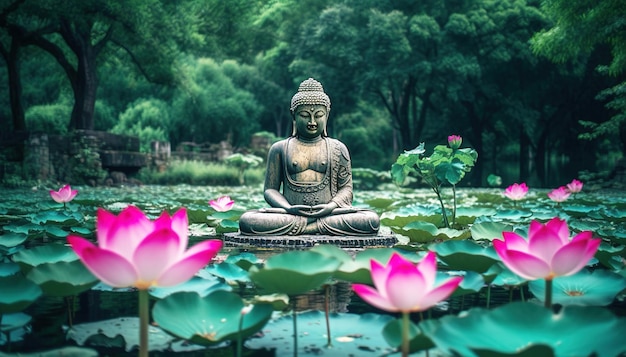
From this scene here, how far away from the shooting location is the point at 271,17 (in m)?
30.2

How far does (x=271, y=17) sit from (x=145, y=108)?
27.5 ft

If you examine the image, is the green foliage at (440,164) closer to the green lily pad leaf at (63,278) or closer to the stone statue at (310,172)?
the stone statue at (310,172)

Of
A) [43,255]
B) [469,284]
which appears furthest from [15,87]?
[469,284]

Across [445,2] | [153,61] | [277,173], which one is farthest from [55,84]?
[277,173]

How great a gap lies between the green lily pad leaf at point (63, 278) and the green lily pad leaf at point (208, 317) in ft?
1.09

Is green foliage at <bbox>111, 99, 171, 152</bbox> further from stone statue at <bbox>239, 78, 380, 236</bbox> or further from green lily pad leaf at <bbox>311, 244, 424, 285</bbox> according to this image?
green lily pad leaf at <bbox>311, 244, 424, 285</bbox>

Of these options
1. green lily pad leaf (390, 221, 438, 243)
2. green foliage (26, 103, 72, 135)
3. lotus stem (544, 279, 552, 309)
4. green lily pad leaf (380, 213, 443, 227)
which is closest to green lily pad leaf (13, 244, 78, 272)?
lotus stem (544, 279, 552, 309)

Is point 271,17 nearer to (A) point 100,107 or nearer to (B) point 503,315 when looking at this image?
(A) point 100,107

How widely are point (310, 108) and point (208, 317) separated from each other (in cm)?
359

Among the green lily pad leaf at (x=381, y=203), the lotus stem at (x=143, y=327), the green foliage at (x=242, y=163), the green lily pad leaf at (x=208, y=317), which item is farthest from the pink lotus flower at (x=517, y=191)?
the green foliage at (x=242, y=163)

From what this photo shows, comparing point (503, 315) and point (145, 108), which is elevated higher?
point (145, 108)

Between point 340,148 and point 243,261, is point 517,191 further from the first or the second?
point 243,261

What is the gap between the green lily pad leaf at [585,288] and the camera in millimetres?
1840

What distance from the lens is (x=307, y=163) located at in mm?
5082
